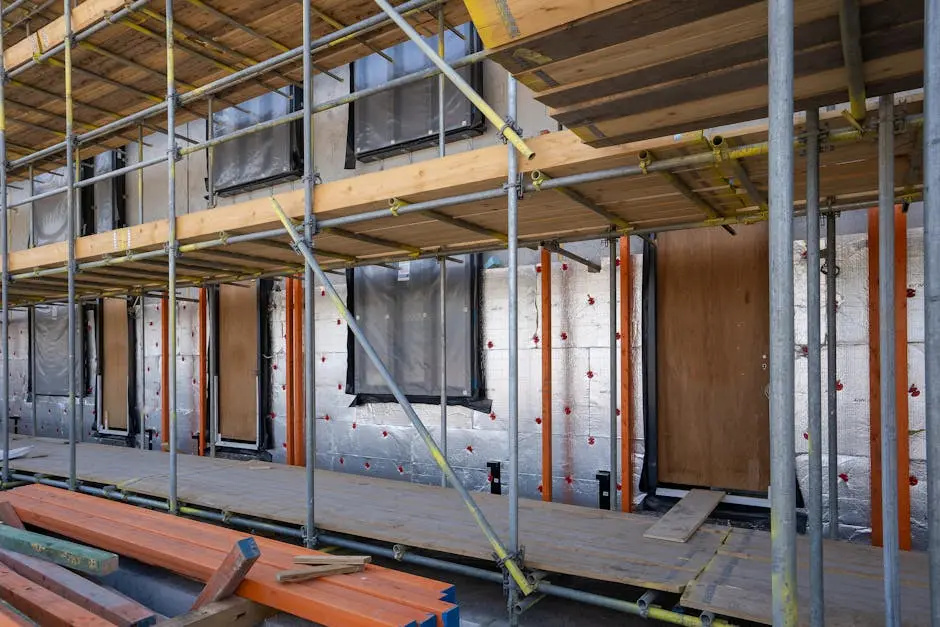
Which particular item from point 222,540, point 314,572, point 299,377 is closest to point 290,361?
point 299,377

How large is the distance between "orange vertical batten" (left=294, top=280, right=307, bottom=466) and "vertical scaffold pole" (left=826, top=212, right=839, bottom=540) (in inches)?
230

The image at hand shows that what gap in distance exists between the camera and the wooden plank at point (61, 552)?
3.80 metres

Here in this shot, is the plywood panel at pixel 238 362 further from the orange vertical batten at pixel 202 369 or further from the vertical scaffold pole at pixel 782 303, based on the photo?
the vertical scaffold pole at pixel 782 303

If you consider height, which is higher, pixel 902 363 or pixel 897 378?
pixel 902 363

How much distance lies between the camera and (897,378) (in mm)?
4398

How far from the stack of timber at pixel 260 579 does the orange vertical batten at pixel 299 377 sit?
3014 mm

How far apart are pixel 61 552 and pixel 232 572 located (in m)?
1.64

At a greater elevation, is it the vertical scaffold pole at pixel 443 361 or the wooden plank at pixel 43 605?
the vertical scaffold pole at pixel 443 361

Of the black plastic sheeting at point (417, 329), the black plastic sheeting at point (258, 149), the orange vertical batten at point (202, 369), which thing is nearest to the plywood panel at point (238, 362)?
the orange vertical batten at point (202, 369)

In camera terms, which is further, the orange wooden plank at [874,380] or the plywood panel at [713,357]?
the plywood panel at [713,357]

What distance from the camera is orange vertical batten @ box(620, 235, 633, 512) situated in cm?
550

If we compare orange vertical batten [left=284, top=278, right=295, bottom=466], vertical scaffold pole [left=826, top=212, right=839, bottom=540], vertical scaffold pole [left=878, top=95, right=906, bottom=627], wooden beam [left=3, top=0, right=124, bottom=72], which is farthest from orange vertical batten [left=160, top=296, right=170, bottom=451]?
vertical scaffold pole [left=878, top=95, right=906, bottom=627]

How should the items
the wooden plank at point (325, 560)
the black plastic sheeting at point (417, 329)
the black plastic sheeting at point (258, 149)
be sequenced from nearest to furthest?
the wooden plank at point (325, 560), the black plastic sheeting at point (417, 329), the black plastic sheeting at point (258, 149)

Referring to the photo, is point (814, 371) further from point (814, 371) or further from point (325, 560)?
point (325, 560)
